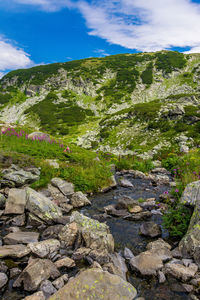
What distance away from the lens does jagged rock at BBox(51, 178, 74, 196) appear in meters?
9.98

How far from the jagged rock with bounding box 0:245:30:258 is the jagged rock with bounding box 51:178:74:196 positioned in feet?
15.4

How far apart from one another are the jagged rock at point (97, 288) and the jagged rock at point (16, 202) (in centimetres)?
461

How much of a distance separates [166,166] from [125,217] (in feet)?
35.6

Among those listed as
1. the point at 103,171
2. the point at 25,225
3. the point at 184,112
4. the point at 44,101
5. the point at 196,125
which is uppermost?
the point at 44,101

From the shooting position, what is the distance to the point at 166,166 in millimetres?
17312

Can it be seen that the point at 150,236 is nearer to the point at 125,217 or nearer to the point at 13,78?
the point at 125,217

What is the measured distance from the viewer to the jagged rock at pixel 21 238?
554 cm

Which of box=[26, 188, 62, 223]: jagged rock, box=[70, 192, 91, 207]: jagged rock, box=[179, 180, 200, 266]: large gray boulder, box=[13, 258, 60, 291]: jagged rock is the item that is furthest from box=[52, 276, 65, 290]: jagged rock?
box=[70, 192, 91, 207]: jagged rock

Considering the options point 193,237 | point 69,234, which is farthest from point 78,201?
point 193,237

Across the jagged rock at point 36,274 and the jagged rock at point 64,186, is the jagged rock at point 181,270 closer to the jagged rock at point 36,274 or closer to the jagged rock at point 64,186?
the jagged rock at point 36,274

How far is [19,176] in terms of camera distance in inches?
379

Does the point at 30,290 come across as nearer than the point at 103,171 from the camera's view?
Yes

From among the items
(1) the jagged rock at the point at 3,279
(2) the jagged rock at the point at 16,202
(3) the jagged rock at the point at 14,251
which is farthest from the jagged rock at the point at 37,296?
(2) the jagged rock at the point at 16,202

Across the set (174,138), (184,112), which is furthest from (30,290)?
(184,112)
